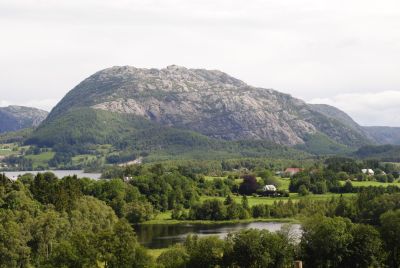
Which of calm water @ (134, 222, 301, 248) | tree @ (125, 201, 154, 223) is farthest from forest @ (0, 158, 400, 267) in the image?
tree @ (125, 201, 154, 223)

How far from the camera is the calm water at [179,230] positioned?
416 feet

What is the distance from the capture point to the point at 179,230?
14662 cm

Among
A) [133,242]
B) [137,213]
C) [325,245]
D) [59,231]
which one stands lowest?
[137,213]

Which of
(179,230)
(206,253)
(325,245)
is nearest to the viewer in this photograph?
(206,253)

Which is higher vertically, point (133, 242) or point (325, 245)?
point (133, 242)

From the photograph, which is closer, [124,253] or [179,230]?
[124,253]

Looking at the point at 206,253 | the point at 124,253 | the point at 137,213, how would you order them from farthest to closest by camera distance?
the point at 137,213
the point at 124,253
the point at 206,253

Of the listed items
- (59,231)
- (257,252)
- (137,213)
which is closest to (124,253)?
(257,252)

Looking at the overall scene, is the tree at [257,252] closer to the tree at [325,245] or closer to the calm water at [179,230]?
the tree at [325,245]

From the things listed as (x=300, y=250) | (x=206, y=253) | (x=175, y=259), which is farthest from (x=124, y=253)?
(x=300, y=250)

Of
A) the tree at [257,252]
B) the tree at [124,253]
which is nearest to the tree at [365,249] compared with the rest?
the tree at [257,252]

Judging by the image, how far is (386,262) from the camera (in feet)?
284

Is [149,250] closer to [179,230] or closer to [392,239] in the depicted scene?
[179,230]

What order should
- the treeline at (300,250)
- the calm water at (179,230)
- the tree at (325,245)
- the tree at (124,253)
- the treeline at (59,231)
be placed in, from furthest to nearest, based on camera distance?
the calm water at (179,230), the tree at (325,245), the treeline at (59,231), the tree at (124,253), the treeline at (300,250)
